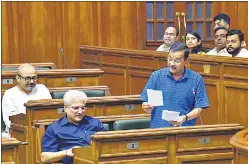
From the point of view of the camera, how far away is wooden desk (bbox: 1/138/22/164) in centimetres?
513

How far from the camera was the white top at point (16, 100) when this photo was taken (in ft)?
23.6

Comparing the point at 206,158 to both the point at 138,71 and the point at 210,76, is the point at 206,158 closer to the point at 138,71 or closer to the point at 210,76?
the point at 210,76

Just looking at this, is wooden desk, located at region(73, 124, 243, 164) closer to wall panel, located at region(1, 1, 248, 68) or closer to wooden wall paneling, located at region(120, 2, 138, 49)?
wall panel, located at region(1, 1, 248, 68)

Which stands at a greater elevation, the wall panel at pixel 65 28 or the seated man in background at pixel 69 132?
the wall panel at pixel 65 28

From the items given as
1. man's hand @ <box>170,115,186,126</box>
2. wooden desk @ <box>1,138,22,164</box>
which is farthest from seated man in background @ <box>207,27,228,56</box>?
wooden desk @ <box>1,138,22,164</box>

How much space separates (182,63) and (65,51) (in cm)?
495

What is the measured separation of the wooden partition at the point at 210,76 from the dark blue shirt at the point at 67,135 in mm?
2187

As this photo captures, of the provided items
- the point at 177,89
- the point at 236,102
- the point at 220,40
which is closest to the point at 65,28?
the point at 220,40

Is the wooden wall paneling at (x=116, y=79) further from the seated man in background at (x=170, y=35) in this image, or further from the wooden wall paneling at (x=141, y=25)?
the wooden wall paneling at (x=141, y=25)

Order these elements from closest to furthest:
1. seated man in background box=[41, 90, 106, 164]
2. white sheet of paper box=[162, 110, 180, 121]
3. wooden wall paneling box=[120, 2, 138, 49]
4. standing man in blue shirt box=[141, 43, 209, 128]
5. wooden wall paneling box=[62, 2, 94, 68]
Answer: seated man in background box=[41, 90, 106, 164] → white sheet of paper box=[162, 110, 180, 121] → standing man in blue shirt box=[141, 43, 209, 128] → wooden wall paneling box=[62, 2, 94, 68] → wooden wall paneling box=[120, 2, 138, 49]

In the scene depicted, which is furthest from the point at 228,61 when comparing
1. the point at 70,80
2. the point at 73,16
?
the point at 73,16

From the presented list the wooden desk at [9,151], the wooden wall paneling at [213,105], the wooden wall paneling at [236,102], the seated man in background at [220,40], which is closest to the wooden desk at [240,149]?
the wooden desk at [9,151]

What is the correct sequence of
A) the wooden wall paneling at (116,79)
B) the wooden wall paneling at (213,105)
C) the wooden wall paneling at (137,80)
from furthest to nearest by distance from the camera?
the wooden wall paneling at (116,79) → the wooden wall paneling at (137,80) → the wooden wall paneling at (213,105)

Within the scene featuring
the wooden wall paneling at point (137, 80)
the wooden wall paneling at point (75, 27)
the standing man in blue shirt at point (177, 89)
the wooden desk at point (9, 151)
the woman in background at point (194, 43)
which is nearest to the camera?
the wooden desk at point (9, 151)
